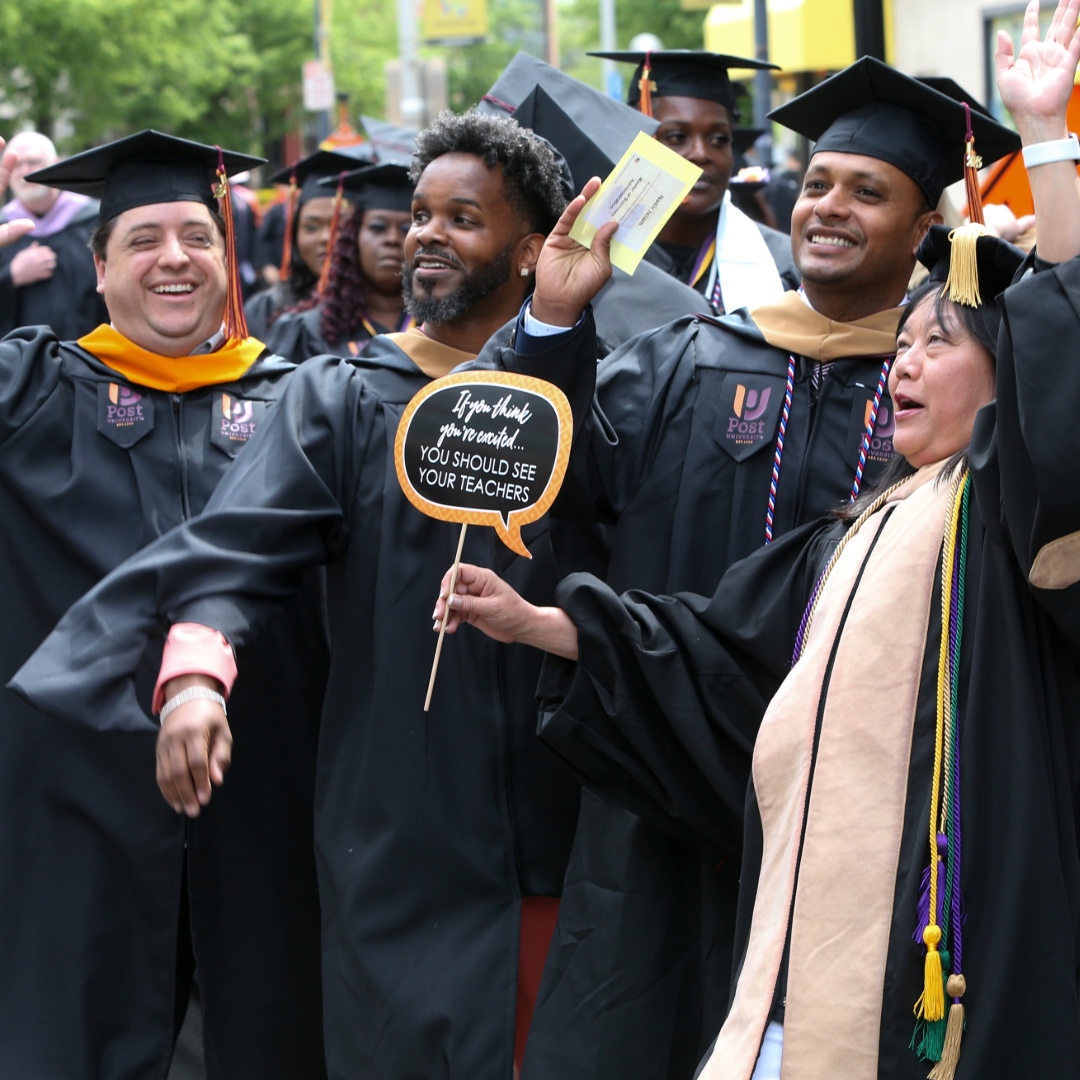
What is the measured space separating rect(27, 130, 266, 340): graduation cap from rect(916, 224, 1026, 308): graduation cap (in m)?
2.16

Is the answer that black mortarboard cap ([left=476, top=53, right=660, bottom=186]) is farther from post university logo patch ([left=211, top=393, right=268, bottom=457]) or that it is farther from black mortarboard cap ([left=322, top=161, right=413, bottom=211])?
black mortarboard cap ([left=322, top=161, right=413, bottom=211])

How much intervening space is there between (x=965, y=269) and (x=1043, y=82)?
0.36 meters

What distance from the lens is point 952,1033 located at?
2.55 meters

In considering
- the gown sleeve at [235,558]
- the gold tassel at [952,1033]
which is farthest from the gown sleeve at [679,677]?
the gold tassel at [952,1033]

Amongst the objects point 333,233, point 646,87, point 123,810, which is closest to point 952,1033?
point 123,810

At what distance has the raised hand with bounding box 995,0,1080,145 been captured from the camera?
103 inches

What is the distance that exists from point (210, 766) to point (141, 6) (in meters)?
21.5

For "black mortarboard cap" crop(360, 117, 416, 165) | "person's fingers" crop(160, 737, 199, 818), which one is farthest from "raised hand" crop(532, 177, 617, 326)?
"black mortarboard cap" crop(360, 117, 416, 165)

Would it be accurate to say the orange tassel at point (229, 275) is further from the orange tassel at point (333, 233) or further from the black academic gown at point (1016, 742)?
the orange tassel at point (333, 233)

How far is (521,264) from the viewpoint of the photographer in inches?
155

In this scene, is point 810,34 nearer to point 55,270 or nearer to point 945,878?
point 55,270

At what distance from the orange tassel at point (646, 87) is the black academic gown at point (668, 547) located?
2.38 metres

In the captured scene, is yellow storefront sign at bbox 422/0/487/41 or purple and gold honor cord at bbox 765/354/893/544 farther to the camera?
yellow storefront sign at bbox 422/0/487/41

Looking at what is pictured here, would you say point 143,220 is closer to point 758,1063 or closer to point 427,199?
point 427,199
